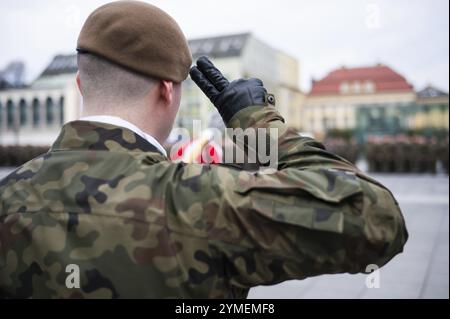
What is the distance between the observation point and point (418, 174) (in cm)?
1812

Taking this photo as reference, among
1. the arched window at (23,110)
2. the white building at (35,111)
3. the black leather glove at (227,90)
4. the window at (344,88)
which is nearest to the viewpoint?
the black leather glove at (227,90)

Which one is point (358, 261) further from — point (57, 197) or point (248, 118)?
point (57, 197)

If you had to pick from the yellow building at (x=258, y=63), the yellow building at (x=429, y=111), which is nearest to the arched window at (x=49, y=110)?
the yellow building at (x=258, y=63)

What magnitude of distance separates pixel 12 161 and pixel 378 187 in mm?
28052

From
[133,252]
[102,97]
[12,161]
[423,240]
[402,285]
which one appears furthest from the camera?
[12,161]

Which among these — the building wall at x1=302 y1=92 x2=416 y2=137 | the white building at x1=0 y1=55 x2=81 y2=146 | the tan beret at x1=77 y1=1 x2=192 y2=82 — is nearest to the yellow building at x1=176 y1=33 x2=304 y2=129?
the building wall at x1=302 y1=92 x2=416 y2=137

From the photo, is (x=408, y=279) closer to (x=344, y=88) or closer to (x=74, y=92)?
(x=74, y=92)

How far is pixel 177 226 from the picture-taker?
3.39ft

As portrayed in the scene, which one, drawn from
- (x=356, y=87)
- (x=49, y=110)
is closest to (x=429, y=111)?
(x=356, y=87)

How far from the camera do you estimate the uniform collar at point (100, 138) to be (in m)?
1.09

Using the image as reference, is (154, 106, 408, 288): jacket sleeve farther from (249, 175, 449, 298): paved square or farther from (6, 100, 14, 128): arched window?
(6, 100, 14, 128): arched window

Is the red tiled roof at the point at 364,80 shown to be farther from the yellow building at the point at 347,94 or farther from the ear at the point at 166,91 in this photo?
the ear at the point at 166,91

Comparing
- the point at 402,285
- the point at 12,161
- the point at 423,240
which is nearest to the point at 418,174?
the point at 423,240

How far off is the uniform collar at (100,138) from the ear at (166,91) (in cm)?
11
